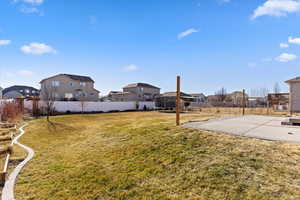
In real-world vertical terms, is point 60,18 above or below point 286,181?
above

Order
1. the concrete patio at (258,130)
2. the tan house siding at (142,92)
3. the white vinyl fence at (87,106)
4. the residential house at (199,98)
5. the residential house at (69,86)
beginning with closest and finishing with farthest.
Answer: the concrete patio at (258,130), the white vinyl fence at (87,106), the residential house at (69,86), the tan house siding at (142,92), the residential house at (199,98)

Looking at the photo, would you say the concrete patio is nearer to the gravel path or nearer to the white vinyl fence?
the gravel path

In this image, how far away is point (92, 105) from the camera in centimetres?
2402

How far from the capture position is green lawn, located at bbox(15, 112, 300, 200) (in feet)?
8.70

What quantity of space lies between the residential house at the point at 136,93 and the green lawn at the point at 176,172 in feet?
116

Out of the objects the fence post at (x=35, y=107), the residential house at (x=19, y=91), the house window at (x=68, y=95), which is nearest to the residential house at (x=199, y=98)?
the house window at (x=68, y=95)

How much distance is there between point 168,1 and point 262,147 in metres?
9.29

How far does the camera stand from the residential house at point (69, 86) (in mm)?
30270

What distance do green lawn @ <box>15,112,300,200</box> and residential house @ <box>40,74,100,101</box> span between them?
27.2 m

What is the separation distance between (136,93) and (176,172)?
38185 mm

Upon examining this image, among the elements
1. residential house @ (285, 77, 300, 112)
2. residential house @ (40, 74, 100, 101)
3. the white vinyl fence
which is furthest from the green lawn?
residential house @ (40, 74, 100, 101)

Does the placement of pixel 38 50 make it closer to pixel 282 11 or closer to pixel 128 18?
pixel 128 18

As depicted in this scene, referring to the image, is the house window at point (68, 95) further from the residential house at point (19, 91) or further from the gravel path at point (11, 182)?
the gravel path at point (11, 182)

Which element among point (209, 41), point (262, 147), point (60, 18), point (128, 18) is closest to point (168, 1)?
point (128, 18)
